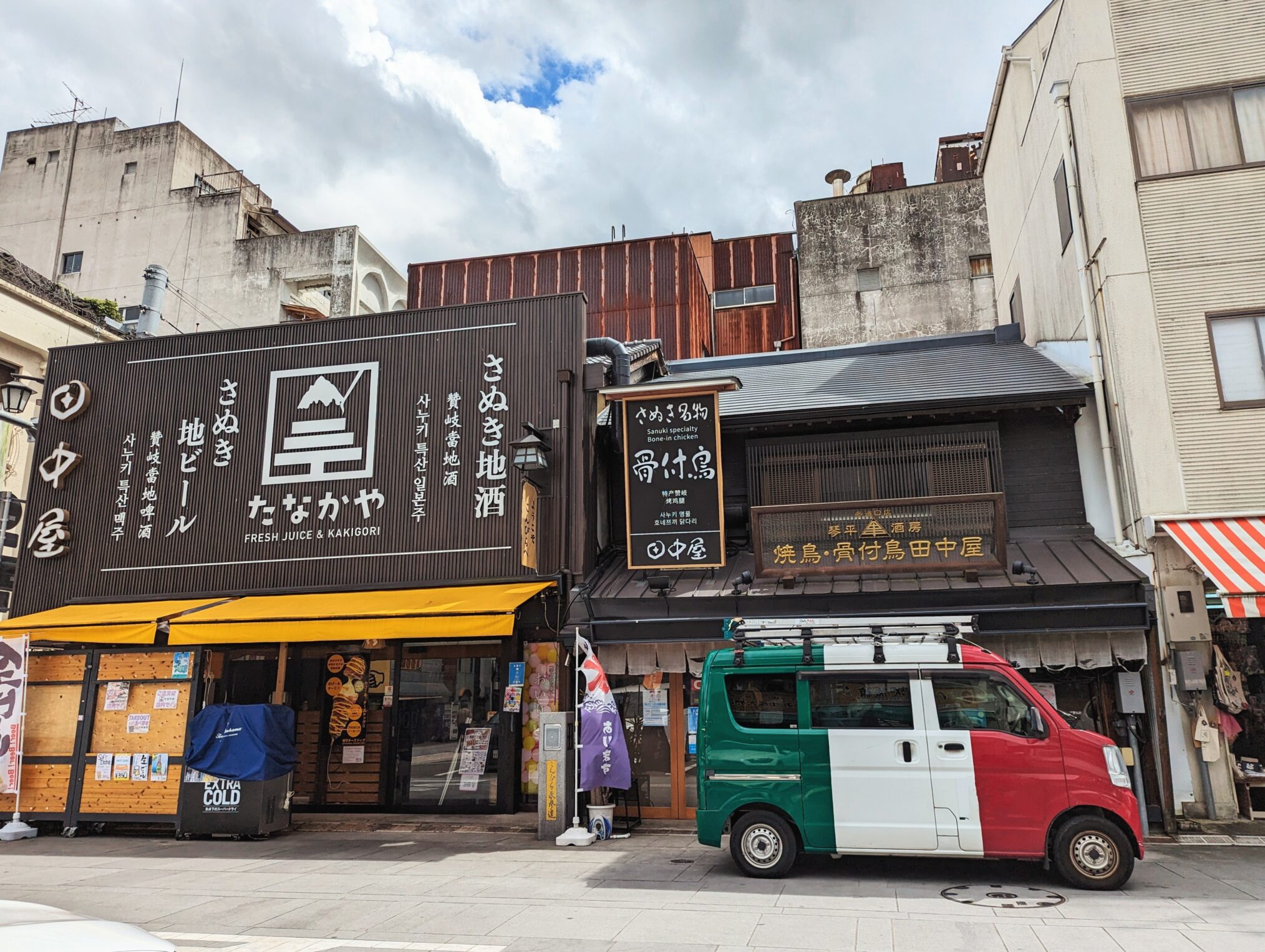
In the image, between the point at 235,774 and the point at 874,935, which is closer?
the point at 874,935

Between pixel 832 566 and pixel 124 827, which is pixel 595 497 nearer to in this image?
pixel 832 566

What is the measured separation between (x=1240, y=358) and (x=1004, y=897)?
8452mm

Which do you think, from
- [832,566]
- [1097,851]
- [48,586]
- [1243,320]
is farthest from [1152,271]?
[48,586]

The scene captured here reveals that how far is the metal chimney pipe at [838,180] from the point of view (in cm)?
3525

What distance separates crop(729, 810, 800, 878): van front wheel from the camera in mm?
9094

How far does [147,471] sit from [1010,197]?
18020 millimetres

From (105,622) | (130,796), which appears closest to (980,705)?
(130,796)

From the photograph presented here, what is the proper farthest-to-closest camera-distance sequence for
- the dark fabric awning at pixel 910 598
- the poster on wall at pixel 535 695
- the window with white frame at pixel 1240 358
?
the poster on wall at pixel 535 695 → the window with white frame at pixel 1240 358 → the dark fabric awning at pixel 910 598

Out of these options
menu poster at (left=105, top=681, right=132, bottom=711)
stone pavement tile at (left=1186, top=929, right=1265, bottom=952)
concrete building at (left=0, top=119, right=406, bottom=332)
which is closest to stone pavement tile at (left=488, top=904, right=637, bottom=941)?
stone pavement tile at (left=1186, top=929, right=1265, bottom=952)

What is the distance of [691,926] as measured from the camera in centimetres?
738

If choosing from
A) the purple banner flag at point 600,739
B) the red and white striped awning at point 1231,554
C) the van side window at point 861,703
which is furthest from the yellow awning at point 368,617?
the red and white striped awning at point 1231,554

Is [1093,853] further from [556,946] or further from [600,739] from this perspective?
[600,739]

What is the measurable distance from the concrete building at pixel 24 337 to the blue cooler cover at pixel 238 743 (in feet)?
31.0

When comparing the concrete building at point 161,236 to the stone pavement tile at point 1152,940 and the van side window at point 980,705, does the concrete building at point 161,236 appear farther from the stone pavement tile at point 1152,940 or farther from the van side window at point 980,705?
the stone pavement tile at point 1152,940
